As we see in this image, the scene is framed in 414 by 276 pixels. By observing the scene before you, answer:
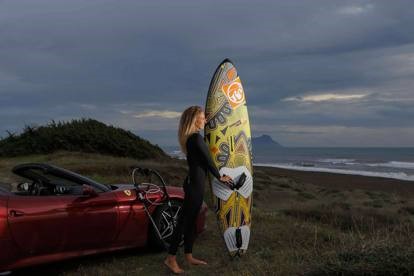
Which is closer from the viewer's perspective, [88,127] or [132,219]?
[132,219]

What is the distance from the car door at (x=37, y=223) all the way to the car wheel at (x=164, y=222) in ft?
4.44

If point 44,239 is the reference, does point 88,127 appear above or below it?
above

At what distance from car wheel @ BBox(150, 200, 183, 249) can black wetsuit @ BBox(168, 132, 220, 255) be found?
824 millimetres

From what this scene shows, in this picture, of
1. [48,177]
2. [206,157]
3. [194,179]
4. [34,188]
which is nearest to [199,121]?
[206,157]

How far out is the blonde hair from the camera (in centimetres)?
602

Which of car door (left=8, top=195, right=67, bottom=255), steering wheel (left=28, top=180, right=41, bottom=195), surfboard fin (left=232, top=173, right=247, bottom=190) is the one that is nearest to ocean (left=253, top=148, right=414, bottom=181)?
surfboard fin (left=232, top=173, right=247, bottom=190)

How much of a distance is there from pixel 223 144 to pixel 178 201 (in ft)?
3.27

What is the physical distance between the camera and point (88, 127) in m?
29.4

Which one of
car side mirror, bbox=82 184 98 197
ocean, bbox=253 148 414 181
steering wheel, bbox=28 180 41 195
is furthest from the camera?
ocean, bbox=253 148 414 181

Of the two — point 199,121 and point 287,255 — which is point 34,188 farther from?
point 287,255

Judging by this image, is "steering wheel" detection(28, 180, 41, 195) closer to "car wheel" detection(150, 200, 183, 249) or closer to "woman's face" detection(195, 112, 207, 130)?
"car wheel" detection(150, 200, 183, 249)

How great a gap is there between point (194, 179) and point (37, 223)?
70.0 inches

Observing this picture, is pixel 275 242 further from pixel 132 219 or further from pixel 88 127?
pixel 88 127

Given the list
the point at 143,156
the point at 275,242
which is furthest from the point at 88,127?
the point at 275,242
